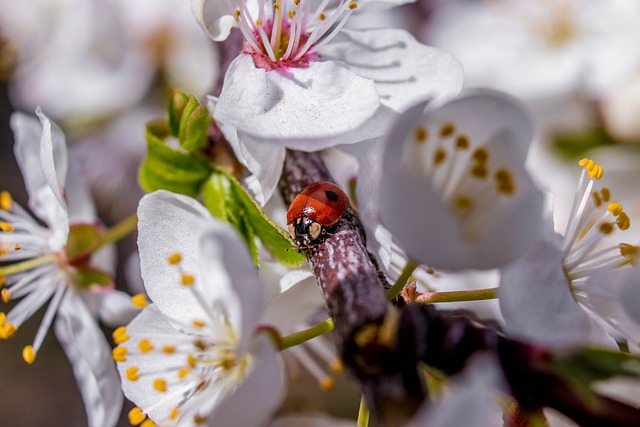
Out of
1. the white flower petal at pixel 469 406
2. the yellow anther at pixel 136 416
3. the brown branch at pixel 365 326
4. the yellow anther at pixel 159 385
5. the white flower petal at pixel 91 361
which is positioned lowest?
the white flower petal at pixel 91 361

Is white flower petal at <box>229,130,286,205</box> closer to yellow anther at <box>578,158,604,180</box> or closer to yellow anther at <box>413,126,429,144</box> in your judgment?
yellow anther at <box>413,126,429,144</box>

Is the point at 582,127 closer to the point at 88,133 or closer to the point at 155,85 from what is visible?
the point at 155,85

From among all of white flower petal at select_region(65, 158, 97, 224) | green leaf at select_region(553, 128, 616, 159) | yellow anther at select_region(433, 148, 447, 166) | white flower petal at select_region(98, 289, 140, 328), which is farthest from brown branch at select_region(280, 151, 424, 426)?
green leaf at select_region(553, 128, 616, 159)

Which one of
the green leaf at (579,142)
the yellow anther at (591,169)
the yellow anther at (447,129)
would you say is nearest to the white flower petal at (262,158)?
the yellow anther at (447,129)

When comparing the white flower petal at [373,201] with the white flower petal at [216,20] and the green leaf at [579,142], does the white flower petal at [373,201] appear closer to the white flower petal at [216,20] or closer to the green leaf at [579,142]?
Result: the white flower petal at [216,20]

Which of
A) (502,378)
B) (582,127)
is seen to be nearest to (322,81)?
(502,378)

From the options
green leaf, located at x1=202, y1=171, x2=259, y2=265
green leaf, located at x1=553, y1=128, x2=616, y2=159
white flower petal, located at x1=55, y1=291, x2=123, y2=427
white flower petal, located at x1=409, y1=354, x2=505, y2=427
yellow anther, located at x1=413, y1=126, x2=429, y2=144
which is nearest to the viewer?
white flower petal, located at x1=409, y1=354, x2=505, y2=427

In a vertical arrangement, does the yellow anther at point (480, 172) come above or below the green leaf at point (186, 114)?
above

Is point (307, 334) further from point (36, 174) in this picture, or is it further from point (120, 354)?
point (36, 174)

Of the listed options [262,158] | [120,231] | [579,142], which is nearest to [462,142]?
[262,158]
